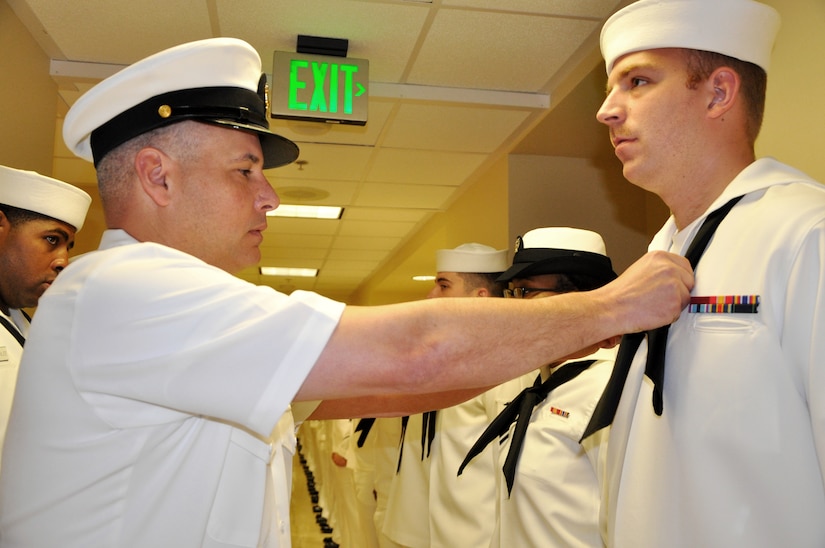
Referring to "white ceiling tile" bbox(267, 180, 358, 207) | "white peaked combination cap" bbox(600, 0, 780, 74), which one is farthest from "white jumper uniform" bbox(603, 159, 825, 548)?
"white ceiling tile" bbox(267, 180, 358, 207)

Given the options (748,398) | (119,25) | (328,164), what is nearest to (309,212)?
(328,164)

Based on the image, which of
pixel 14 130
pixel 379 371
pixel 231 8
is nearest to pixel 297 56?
pixel 231 8

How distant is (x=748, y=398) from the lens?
48.4 inches

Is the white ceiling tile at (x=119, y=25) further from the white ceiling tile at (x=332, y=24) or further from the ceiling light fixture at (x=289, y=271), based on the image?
the ceiling light fixture at (x=289, y=271)

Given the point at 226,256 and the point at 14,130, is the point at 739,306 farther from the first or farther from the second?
the point at 14,130

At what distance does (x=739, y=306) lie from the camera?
4.17 feet

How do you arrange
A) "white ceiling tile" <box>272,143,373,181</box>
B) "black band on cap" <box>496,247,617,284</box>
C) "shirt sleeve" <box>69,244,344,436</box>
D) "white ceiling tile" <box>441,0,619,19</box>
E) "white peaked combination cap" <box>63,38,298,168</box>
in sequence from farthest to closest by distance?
"white ceiling tile" <box>272,143,373,181</box>, "white ceiling tile" <box>441,0,619,19</box>, "black band on cap" <box>496,247,617,284</box>, "white peaked combination cap" <box>63,38,298,168</box>, "shirt sleeve" <box>69,244,344,436</box>

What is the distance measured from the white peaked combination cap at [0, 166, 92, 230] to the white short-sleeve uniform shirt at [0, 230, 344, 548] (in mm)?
2008

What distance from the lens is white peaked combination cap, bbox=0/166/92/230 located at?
3.03m

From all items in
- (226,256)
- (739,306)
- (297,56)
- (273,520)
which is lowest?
(273,520)

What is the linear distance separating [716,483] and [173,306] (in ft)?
3.18

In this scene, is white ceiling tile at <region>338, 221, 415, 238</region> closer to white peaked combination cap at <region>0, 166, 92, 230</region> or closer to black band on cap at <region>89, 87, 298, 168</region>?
white peaked combination cap at <region>0, 166, 92, 230</region>

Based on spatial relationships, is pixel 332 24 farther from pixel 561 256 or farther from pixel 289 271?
pixel 289 271

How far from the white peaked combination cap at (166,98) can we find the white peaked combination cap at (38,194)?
5.81 ft
